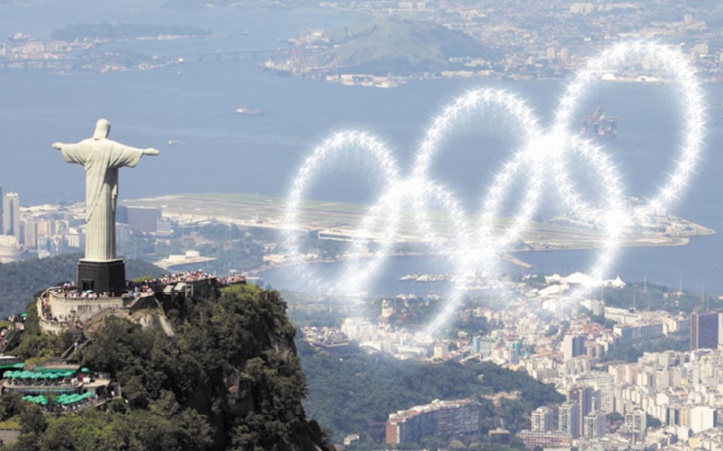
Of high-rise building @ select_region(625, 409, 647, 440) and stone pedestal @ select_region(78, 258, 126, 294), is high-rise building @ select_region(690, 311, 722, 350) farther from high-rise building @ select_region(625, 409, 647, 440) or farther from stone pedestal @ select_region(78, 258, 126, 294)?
stone pedestal @ select_region(78, 258, 126, 294)

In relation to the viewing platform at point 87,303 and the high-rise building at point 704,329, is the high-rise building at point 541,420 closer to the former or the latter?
the high-rise building at point 704,329

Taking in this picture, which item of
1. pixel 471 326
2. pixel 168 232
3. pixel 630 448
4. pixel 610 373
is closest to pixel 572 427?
pixel 630 448

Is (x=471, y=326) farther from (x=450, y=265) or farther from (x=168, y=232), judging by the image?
(x=168, y=232)

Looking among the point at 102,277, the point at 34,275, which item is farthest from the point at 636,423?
the point at 102,277

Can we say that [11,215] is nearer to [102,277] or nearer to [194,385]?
[102,277]

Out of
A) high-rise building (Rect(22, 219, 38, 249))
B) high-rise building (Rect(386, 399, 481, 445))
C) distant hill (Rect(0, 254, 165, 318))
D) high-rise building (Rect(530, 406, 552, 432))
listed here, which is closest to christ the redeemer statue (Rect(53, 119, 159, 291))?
distant hill (Rect(0, 254, 165, 318))

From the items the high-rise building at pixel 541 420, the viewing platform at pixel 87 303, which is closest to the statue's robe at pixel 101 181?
the viewing platform at pixel 87 303
